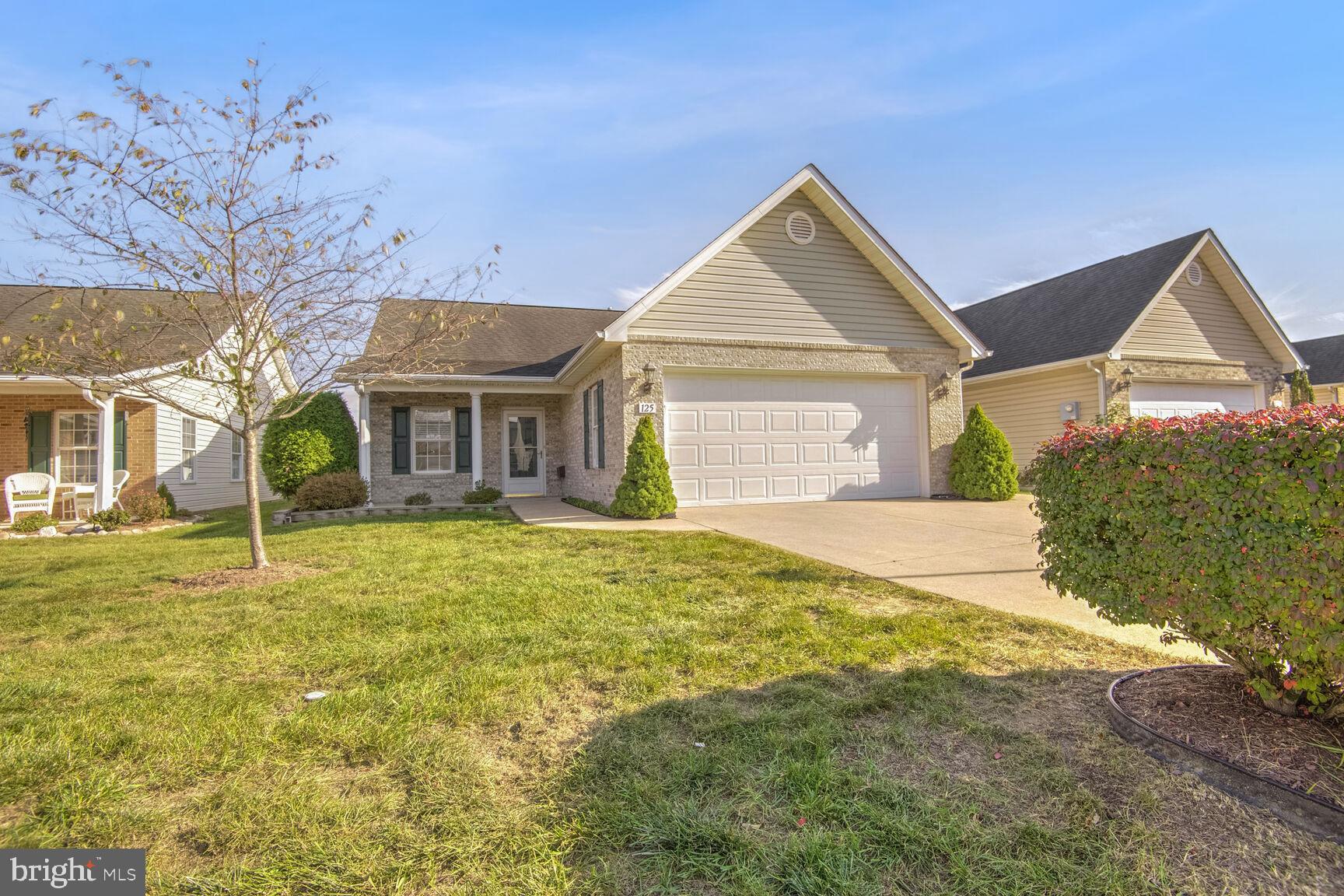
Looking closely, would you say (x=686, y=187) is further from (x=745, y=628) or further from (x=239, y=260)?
(x=745, y=628)

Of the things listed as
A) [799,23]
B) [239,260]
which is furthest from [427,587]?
[799,23]

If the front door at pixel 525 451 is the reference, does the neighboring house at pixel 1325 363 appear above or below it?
above

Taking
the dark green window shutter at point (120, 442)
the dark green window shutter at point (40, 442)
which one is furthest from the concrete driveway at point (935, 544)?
the dark green window shutter at point (40, 442)

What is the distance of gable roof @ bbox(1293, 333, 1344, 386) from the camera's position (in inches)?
Answer: 827

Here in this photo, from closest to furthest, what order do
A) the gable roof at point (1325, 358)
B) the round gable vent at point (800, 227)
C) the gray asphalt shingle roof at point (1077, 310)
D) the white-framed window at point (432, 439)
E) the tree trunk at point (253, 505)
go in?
the tree trunk at point (253, 505)
the round gable vent at point (800, 227)
the gray asphalt shingle roof at point (1077, 310)
the white-framed window at point (432, 439)
the gable roof at point (1325, 358)

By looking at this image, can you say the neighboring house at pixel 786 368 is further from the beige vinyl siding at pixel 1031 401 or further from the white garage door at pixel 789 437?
the beige vinyl siding at pixel 1031 401

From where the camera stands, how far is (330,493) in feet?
41.9

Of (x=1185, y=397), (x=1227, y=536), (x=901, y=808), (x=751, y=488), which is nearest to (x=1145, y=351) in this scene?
(x=1185, y=397)

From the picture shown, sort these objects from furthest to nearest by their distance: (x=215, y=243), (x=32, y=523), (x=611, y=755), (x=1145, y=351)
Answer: (x=1145, y=351) < (x=32, y=523) < (x=215, y=243) < (x=611, y=755)

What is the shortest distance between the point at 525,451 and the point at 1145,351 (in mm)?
14512

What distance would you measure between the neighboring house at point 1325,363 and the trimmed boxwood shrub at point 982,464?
16569mm

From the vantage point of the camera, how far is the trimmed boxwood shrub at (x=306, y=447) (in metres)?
13.8

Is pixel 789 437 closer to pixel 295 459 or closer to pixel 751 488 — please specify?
pixel 751 488

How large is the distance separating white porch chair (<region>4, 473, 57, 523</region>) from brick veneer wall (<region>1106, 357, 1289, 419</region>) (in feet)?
67.4
